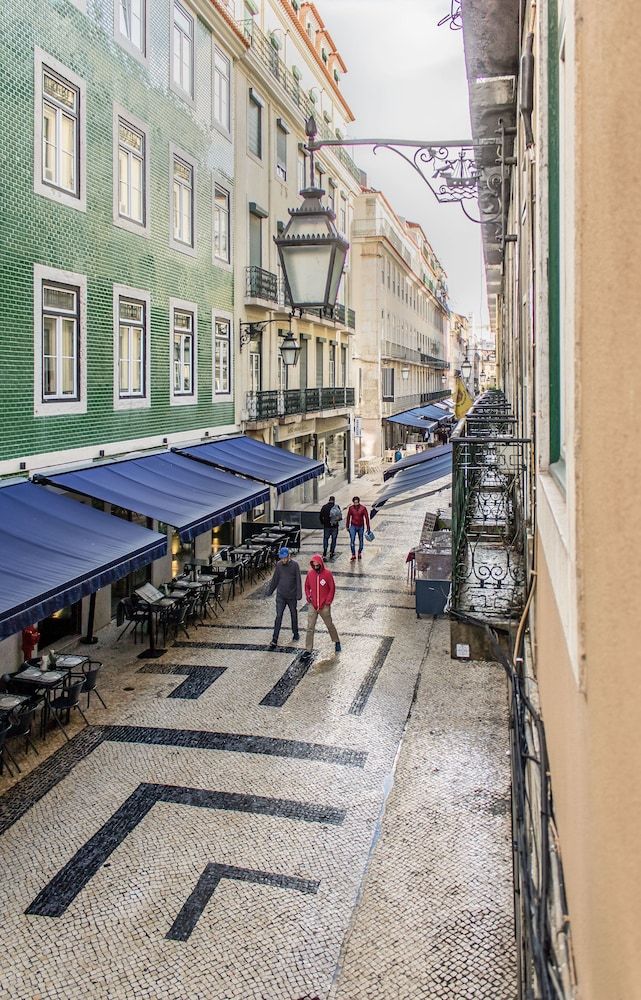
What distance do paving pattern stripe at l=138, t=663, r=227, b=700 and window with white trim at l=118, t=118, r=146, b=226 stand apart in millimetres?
8195

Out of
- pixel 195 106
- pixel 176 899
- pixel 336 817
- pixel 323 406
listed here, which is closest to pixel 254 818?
pixel 336 817

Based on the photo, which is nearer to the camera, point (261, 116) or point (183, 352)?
point (183, 352)

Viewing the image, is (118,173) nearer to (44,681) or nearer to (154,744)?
(44,681)

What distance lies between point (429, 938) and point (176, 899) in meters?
1.98

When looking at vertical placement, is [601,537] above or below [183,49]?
below

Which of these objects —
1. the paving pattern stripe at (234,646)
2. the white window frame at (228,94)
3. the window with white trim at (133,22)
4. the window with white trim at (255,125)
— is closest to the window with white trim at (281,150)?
the window with white trim at (255,125)

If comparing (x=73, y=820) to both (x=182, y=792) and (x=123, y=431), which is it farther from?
(x=123, y=431)

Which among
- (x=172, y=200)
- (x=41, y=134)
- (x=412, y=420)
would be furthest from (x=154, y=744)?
(x=412, y=420)

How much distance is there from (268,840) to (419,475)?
29.5 feet

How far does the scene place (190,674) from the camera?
1149cm

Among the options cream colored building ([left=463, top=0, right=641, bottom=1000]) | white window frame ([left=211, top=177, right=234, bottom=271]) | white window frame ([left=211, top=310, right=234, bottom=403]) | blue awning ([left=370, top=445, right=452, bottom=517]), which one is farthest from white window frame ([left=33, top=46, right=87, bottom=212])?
cream colored building ([left=463, top=0, right=641, bottom=1000])

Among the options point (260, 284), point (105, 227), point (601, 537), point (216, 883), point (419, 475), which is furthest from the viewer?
point (260, 284)

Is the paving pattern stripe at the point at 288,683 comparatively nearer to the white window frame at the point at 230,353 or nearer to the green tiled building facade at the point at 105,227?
the green tiled building facade at the point at 105,227

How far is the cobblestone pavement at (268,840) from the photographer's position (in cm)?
540
